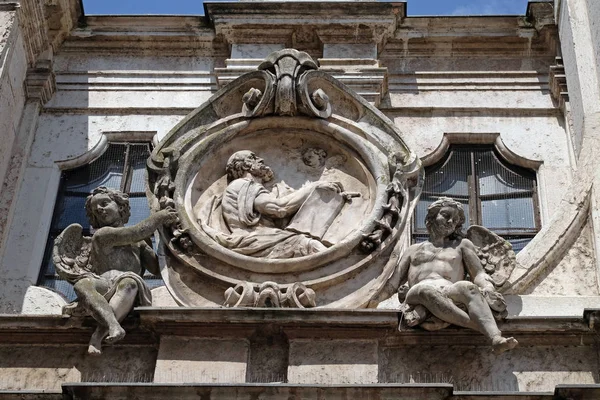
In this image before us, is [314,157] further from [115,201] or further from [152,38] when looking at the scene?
[152,38]

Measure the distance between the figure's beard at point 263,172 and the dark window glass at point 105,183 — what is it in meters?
1.04

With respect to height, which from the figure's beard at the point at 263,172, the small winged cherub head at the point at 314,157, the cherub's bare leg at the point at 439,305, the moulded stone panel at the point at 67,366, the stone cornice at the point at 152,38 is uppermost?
the stone cornice at the point at 152,38

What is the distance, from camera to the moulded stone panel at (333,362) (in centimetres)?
966

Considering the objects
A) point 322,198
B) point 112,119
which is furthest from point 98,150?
point 322,198

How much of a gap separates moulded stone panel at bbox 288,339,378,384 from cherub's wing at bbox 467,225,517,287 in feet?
3.63

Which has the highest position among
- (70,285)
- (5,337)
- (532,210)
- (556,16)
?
(556,16)

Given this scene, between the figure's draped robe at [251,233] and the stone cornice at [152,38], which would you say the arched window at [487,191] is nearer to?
the figure's draped robe at [251,233]

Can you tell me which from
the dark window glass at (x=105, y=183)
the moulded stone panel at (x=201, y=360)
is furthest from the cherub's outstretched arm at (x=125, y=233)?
the dark window glass at (x=105, y=183)

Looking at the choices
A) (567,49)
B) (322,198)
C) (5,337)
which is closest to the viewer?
(5,337)

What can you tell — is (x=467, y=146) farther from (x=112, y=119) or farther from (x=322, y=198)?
(x=112, y=119)

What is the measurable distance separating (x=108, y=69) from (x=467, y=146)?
10.7 ft

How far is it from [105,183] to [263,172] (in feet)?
5.11

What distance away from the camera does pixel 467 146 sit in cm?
1230

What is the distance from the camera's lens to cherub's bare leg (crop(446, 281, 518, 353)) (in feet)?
30.9
